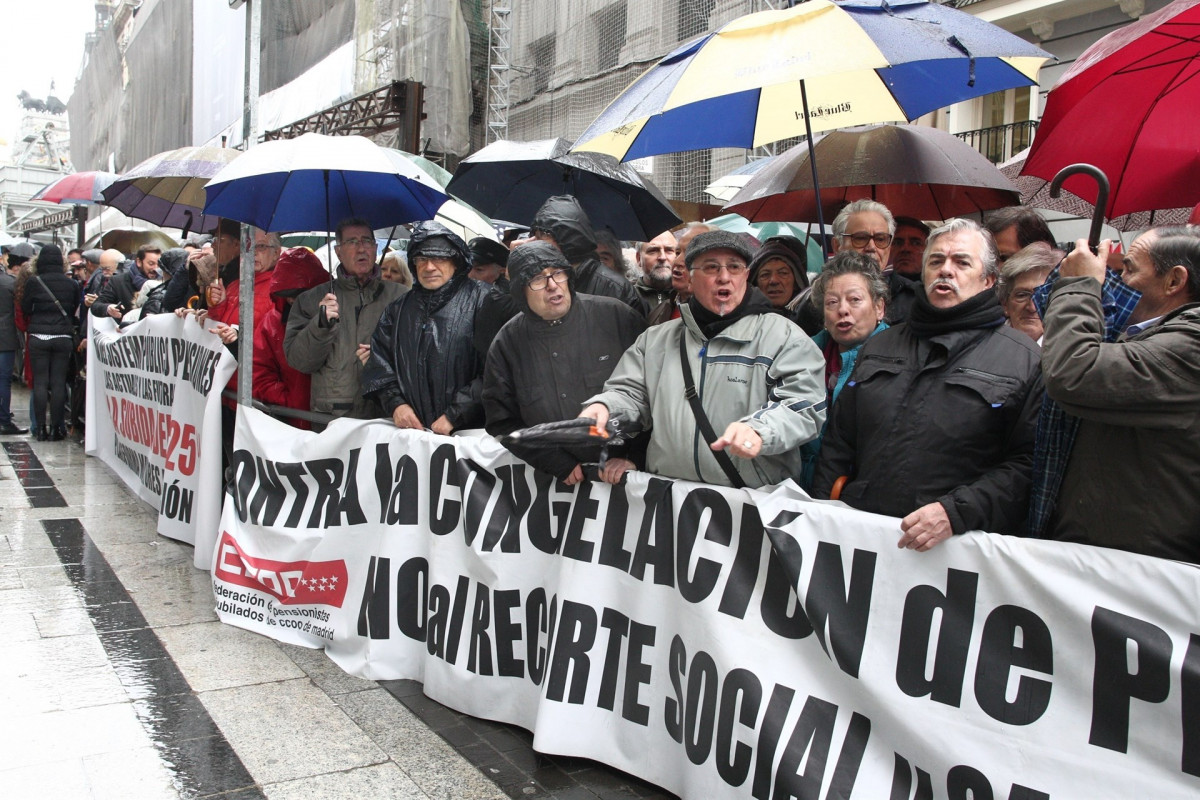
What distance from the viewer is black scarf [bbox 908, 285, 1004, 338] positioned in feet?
9.89

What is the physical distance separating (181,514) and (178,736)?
3.24 metres

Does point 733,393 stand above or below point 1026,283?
below

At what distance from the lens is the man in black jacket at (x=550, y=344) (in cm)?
395

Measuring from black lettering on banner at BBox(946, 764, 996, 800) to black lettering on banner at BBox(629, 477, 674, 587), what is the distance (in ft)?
3.68

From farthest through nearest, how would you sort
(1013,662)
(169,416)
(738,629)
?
(169,416) → (738,629) → (1013,662)

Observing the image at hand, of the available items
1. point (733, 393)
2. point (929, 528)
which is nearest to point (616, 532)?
point (733, 393)

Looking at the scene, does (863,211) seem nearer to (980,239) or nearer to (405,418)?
(980,239)

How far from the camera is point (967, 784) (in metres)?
2.56

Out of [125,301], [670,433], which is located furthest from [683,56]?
[125,301]

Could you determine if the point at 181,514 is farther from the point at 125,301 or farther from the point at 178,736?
the point at 125,301

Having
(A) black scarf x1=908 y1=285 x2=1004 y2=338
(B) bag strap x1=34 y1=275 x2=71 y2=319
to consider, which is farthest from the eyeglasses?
(B) bag strap x1=34 y1=275 x2=71 y2=319

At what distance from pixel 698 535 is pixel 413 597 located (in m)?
1.67

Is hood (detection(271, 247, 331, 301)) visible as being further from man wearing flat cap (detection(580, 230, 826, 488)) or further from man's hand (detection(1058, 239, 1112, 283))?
man's hand (detection(1058, 239, 1112, 283))

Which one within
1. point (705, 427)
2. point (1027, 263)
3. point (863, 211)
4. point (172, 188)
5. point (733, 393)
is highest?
point (172, 188)
